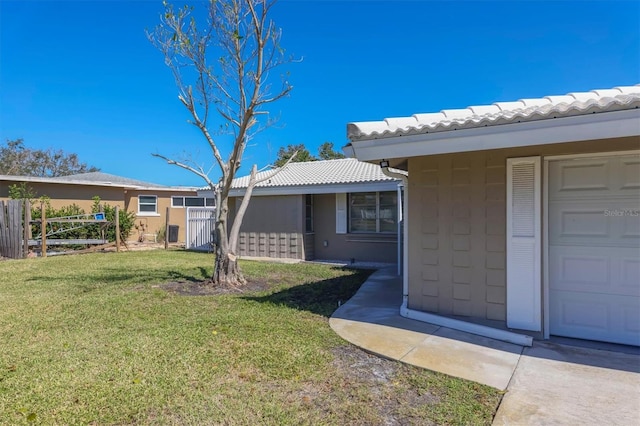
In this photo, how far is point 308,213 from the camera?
13.4 metres

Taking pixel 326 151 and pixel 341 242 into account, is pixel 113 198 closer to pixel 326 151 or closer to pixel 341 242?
pixel 341 242

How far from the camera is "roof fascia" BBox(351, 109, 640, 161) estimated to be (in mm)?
3430

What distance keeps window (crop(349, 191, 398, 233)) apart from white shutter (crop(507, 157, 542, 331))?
7.37 meters

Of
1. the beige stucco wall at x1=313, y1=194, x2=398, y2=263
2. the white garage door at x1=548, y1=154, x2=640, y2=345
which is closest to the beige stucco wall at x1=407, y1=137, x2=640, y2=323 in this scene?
the white garage door at x1=548, y1=154, x2=640, y2=345

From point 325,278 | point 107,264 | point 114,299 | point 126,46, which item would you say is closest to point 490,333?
point 325,278

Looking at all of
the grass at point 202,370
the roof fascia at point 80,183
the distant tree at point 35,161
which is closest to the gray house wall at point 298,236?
the grass at point 202,370

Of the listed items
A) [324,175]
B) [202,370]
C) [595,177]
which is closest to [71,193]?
[324,175]

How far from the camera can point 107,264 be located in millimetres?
11406

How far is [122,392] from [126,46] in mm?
11989

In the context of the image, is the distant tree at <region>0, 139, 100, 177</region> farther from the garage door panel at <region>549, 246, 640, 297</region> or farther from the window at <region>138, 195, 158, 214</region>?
the garage door panel at <region>549, 246, 640, 297</region>

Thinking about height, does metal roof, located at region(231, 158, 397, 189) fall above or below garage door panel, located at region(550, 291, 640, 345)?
above

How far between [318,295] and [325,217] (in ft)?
20.6

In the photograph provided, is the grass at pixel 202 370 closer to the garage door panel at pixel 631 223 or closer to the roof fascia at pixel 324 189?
the garage door panel at pixel 631 223

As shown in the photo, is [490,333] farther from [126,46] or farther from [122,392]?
[126,46]
